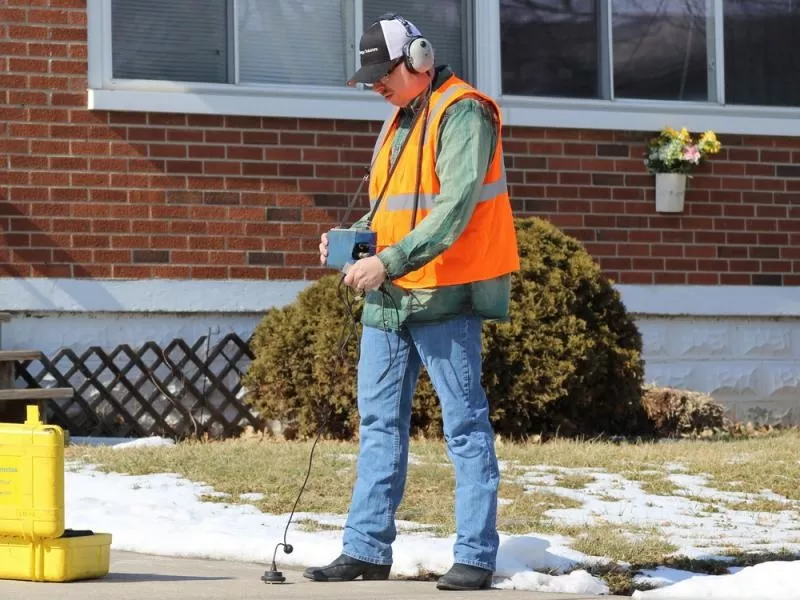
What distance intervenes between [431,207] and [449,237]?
0.76 feet

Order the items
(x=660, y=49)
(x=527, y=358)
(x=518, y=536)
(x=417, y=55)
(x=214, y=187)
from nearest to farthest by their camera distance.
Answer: (x=417, y=55), (x=518, y=536), (x=527, y=358), (x=214, y=187), (x=660, y=49)

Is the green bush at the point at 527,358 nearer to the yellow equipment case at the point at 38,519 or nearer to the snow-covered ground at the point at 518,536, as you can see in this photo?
the snow-covered ground at the point at 518,536

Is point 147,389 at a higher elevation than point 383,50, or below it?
below

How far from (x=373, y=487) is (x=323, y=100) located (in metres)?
5.90

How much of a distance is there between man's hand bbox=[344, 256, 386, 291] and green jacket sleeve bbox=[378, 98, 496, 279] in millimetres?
25

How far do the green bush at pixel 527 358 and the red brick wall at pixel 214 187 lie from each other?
88 cm

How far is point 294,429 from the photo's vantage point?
32.9 feet

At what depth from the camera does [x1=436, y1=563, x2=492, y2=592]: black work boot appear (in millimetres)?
5336

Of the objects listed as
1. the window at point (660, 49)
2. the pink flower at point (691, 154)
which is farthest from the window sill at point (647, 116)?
the pink flower at point (691, 154)

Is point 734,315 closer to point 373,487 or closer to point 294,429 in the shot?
point 294,429

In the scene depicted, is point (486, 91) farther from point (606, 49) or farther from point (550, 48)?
point (606, 49)

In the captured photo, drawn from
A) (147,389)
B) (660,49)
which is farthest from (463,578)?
(660,49)

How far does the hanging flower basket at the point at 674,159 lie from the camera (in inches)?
454

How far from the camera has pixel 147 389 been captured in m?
10.4
